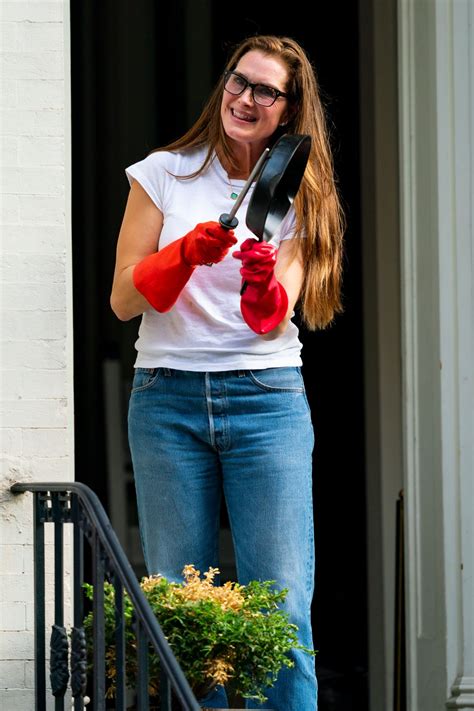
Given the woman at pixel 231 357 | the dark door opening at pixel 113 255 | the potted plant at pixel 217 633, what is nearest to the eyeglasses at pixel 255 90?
the woman at pixel 231 357

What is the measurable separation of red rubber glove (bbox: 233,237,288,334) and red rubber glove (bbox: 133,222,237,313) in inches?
2.4

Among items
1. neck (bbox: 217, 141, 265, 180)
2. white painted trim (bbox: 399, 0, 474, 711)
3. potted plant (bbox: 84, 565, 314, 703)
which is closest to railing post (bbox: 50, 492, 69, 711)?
potted plant (bbox: 84, 565, 314, 703)

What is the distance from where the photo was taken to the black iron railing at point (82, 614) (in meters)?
2.72

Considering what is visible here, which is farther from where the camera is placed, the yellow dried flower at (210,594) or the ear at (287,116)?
the ear at (287,116)

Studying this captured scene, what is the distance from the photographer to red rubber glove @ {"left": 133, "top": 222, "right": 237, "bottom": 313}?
295 centimetres

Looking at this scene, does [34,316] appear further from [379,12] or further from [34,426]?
[379,12]

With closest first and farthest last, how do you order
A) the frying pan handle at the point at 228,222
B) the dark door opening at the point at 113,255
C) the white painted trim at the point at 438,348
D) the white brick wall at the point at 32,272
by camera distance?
the frying pan handle at the point at 228,222, the white brick wall at the point at 32,272, the white painted trim at the point at 438,348, the dark door opening at the point at 113,255

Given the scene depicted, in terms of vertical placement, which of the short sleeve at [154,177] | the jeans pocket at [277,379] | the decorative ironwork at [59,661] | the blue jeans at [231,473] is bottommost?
the decorative ironwork at [59,661]

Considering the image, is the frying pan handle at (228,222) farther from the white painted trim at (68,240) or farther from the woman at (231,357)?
the white painted trim at (68,240)

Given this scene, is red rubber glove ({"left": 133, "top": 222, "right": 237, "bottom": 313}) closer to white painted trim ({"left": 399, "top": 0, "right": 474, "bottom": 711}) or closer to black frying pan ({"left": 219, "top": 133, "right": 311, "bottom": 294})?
black frying pan ({"left": 219, "top": 133, "right": 311, "bottom": 294})

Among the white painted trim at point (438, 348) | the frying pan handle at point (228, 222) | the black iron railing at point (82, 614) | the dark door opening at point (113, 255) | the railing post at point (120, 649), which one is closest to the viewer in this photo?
the black iron railing at point (82, 614)

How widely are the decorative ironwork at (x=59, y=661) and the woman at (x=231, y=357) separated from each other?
0.94ft

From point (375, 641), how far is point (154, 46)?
3.15 m

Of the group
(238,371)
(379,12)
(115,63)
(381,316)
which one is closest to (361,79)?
(379,12)
